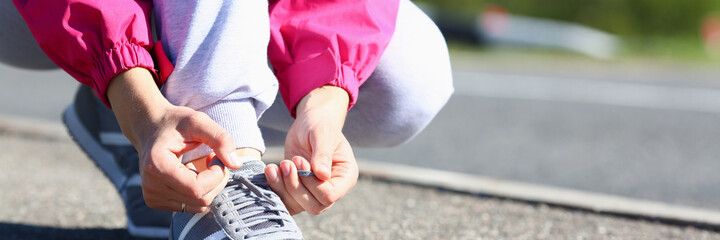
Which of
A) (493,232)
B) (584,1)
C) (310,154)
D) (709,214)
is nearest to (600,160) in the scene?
(709,214)

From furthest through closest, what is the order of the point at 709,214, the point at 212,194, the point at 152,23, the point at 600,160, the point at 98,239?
the point at 600,160 < the point at 709,214 < the point at 98,239 < the point at 152,23 < the point at 212,194

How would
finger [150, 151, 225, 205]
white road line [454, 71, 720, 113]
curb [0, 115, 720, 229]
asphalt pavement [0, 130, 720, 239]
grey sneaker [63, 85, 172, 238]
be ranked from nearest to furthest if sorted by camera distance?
finger [150, 151, 225, 205] < grey sneaker [63, 85, 172, 238] < asphalt pavement [0, 130, 720, 239] < curb [0, 115, 720, 229] < white road line [454, 71, 720, 113]

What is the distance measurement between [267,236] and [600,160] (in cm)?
210

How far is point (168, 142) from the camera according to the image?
936mm

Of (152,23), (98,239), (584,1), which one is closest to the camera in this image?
(152,23)

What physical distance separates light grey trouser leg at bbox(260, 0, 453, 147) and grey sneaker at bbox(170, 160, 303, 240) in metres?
0.37

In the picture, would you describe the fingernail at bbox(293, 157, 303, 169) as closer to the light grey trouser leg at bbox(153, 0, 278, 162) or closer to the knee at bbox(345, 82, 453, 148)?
the light grey trouser leg at bbox(153, 0, 278, 162)

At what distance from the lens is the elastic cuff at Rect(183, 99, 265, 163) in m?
1.06

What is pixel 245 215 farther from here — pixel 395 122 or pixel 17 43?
pixel 17 43

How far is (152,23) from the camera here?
1.18 m

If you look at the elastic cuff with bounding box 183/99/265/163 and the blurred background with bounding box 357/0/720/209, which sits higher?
the elastic cuff with bounding box 183/99/265/163

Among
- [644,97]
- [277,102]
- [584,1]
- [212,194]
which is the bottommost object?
[584,1]

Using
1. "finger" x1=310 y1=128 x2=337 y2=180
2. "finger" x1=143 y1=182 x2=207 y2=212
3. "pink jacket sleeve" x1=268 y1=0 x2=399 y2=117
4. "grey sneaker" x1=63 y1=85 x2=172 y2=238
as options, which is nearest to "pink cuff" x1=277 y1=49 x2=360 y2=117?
"pink jacket sleeve" x1=268 y1=0 x2=399 y2=117

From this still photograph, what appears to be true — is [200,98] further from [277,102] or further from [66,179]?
[66,179]
